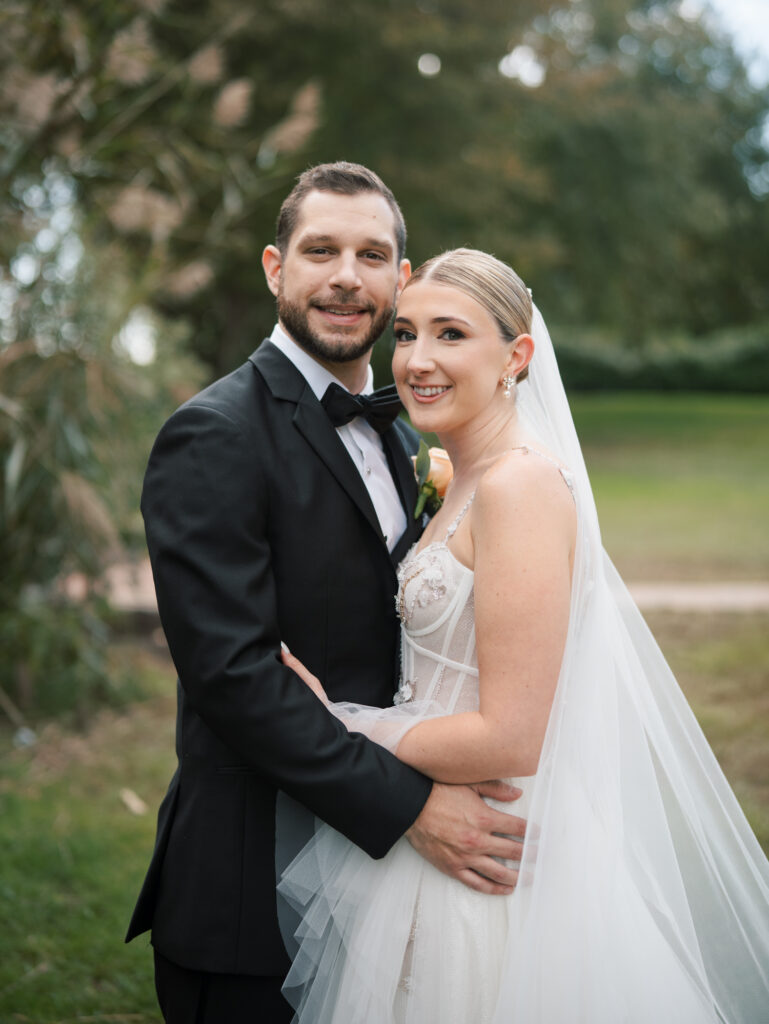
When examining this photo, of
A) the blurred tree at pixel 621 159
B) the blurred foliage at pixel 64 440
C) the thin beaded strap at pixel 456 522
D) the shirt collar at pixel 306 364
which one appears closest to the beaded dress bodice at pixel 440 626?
the thin beaded strap at pixel 456 522

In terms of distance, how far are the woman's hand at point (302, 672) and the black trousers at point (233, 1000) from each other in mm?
630

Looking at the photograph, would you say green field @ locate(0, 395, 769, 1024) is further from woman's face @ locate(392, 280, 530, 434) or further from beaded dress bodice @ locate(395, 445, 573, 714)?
woman's face @ locate(392, 280, 530, 434)

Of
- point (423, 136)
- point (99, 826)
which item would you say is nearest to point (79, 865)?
A: point (99, 826)

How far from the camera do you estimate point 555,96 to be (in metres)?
16.5

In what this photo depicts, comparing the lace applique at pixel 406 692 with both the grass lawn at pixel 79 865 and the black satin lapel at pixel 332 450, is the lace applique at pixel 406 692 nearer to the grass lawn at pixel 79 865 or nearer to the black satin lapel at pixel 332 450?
the black satin lapel at pixel 332 450

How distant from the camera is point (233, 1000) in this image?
6.87 feet

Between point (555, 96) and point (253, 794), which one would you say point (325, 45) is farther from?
point (253, 794)

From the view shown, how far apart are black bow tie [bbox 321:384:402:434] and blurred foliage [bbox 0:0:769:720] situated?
8.58 ft

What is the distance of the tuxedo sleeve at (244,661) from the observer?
6.28 feet

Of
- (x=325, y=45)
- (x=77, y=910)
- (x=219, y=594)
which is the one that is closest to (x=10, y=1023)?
(x=77, y=910)

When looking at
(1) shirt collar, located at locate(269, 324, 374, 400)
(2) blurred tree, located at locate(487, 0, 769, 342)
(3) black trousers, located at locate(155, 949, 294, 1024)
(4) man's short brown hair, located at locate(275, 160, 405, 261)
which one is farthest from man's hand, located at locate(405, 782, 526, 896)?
(2) blurred tree, located at locate(487, 0, 769, 342)

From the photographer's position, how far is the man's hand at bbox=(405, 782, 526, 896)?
6.44 ft

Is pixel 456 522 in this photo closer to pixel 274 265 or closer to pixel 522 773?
pixel 522 773

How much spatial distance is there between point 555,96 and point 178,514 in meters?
16.5
